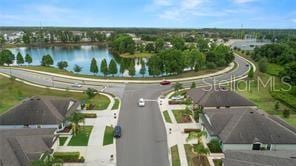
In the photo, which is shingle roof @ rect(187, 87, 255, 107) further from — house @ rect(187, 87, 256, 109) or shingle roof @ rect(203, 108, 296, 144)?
shingle roof @ rect(203, 108, 296, 144)

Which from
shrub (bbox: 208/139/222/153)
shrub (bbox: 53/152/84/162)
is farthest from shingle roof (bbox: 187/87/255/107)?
shrub (bbox: 53/152/84/162)

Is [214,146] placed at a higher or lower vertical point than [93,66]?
lower

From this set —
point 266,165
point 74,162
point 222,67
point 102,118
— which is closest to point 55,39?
point 222,67

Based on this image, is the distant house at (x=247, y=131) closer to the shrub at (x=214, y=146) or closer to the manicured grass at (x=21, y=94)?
the shrub at (x=214, y=146)

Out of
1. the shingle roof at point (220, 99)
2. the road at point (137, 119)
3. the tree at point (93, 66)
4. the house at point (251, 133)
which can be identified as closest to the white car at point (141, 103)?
the road at point (137, 119)

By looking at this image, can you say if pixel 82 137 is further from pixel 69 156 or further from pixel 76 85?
pixel 76 85

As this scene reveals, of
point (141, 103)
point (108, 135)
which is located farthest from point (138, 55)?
point (108, 135)

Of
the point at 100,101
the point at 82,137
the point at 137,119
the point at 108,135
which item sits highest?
the point at 100,101
